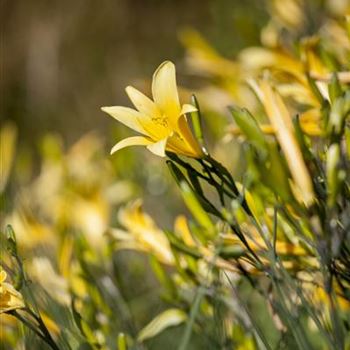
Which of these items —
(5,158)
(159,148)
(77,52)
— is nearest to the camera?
(159,148)

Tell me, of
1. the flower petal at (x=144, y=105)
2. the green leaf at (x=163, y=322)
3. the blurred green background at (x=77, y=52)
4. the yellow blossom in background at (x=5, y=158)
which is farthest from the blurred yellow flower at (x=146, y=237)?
the blurred green background at (x=77, y=52)

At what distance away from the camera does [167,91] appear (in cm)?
73

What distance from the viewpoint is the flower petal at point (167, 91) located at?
73cm

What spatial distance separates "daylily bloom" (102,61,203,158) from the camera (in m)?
0.73

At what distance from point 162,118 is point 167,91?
3 centimetres

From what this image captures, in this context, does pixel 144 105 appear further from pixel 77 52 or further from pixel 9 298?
pixel 77 52

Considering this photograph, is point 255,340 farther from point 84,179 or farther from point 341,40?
point 84,179

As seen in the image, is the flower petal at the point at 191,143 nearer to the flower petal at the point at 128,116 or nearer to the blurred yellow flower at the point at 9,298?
the flower petal at the point at 128,116

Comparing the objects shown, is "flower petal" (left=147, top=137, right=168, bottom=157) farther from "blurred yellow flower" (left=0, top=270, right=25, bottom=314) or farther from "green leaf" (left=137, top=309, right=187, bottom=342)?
"green leaf" (left=137, top=309, right=187, bottom=342)

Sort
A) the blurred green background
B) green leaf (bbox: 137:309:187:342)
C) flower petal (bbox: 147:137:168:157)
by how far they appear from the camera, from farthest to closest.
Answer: the blurred green background, green leaf (bbox: 137:309:187:342), flower petal (bbox: 147:137:168:157)

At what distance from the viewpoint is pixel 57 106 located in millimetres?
3746

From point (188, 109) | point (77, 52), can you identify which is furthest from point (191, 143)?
point (77, 52)

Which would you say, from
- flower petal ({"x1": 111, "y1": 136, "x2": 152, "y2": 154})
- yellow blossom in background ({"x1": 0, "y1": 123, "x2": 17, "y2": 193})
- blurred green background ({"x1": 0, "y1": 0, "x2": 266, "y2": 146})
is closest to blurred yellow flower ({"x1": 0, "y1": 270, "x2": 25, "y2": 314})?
flower petal ({"x1": 111, "y1": 136, "x2": 152, "y2": 154})

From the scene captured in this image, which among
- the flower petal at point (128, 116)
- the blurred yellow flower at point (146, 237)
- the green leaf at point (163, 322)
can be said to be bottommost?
the green leaf at point (163, 322)
